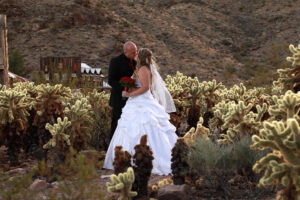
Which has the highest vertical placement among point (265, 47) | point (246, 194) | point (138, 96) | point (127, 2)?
point (127, 2)

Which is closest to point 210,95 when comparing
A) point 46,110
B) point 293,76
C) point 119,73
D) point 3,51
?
point 119,73

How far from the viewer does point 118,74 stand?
302 inches

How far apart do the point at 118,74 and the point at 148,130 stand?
152 cm

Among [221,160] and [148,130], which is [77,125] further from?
[221,160]

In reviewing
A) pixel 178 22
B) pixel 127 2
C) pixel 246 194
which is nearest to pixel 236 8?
pixel 178 22

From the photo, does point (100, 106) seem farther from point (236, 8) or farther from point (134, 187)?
point (236, 8)

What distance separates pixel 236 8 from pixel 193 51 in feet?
54.7

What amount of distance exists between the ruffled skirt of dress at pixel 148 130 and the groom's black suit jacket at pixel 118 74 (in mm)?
662

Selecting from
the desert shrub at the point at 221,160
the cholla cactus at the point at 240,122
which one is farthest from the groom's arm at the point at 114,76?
the desert shrub at the point at 221,160

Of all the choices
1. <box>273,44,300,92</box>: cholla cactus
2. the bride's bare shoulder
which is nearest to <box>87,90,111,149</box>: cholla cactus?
the bride's bare shoulder

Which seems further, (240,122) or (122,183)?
(240,122)

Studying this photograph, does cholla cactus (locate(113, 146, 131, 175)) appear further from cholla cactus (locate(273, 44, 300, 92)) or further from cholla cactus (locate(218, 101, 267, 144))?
cholla cactus (locate(273, 44, 300, 92))

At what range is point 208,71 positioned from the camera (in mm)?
35156

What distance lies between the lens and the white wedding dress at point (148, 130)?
258 inches
